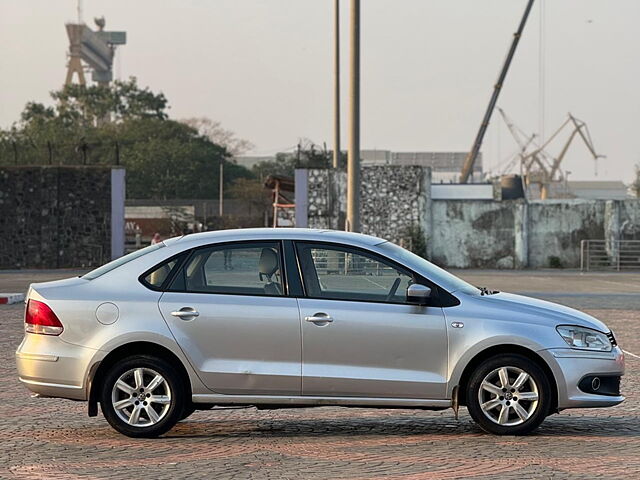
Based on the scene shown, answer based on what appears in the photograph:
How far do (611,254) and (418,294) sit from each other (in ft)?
144

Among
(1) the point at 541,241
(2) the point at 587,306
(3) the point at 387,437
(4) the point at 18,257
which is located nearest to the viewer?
(3) the point at 387,437

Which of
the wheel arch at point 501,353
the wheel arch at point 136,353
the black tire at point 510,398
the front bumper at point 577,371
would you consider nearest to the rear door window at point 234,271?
the wheel arch at point 136,353

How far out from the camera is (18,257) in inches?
1901

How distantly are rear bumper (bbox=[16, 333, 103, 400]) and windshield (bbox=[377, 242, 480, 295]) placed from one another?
7.85 feet

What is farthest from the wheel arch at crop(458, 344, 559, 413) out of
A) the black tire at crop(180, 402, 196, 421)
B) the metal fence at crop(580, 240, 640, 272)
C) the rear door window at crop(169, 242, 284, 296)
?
the metal fence at crop(580, 240, 640, 272)

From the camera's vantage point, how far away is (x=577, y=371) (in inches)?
A: 379

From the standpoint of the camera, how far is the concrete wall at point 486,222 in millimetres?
51156

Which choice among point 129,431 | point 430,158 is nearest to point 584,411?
point 129,431

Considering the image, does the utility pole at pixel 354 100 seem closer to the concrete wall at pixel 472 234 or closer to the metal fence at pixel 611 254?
the concrete wall at pixel 472 234

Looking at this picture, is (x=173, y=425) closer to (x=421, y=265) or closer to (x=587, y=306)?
(x=421, y=265)

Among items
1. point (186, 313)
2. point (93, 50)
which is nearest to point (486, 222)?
point (186, 313)

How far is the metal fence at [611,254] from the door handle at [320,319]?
43.1m

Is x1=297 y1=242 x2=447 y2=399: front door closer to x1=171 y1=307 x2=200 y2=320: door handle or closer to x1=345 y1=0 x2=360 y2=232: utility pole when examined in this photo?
x1=171 y1=307 x2=200 y2=320: door handle

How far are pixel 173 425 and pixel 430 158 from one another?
14185 centimetres
